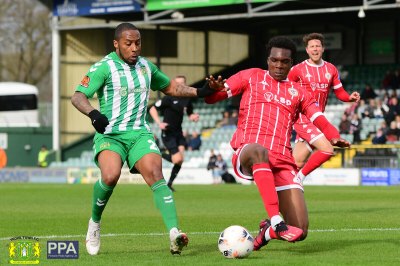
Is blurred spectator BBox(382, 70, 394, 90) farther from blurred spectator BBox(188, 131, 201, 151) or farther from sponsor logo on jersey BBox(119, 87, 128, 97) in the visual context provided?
sponsor logo on jersey BBox(119, 87, 128, 97)

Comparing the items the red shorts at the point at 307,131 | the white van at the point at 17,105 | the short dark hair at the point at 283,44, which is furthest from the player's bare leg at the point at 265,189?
the white van at the point at 17,105

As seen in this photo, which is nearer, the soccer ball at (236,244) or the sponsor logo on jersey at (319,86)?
the soccer ball at (236,244)

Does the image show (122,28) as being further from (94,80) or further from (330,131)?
(330,131)

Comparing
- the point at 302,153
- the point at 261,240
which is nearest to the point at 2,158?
the point at 302,153

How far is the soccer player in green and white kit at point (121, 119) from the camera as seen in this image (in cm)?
943

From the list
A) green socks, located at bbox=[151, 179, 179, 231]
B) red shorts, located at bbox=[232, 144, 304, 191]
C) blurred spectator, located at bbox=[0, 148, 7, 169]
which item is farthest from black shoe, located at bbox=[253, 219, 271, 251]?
blurred spectator, located at bbox=[0, 148, 7, 169]

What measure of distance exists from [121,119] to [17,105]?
42.6 m

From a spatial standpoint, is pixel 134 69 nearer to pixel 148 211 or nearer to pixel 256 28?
pixel 148 211

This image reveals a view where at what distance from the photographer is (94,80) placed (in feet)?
31.2

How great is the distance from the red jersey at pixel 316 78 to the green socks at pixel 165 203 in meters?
6.03

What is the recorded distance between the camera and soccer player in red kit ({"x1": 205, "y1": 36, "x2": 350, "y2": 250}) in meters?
9.56

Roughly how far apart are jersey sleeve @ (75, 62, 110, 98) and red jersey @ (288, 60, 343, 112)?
5.90 metres

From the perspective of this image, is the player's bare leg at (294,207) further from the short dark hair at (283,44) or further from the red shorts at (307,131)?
the red shorts at (307,131)

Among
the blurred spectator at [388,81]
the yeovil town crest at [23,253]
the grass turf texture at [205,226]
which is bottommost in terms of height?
the grass turf texture at [205,226]
